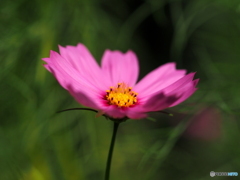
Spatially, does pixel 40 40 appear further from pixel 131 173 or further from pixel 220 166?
pixel 220 166

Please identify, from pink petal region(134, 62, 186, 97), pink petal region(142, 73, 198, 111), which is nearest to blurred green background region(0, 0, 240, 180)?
pink petal region(134, 62, 186, 97)

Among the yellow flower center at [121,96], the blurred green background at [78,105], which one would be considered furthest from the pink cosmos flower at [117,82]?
the blurred green background at [78,105]

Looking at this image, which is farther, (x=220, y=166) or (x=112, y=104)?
(x=220, y=166)

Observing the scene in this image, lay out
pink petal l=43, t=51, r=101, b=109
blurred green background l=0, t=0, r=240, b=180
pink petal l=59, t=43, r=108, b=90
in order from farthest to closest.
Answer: blurred green background l=0, t=0, r=240, b=180
pink petal l=59, t=43, r=108, b=90
pink petal l=43, t=51, r=101, b=109

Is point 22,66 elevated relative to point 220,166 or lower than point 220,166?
elevated

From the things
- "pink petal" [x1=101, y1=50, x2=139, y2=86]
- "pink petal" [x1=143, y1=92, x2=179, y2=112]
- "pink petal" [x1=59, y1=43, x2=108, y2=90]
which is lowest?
"pink petal" [x1=143, y1=92, x2=179, y2=112]

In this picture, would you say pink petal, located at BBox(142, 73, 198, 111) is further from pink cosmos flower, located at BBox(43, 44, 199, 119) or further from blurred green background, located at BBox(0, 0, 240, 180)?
blurred green background, located at BBox(0, 0, 240, 180)

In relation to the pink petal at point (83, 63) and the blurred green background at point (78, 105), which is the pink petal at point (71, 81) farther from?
the blurred green background at point (78, 105)

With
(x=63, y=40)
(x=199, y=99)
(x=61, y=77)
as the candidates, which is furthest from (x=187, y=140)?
(x=61, y=77)
